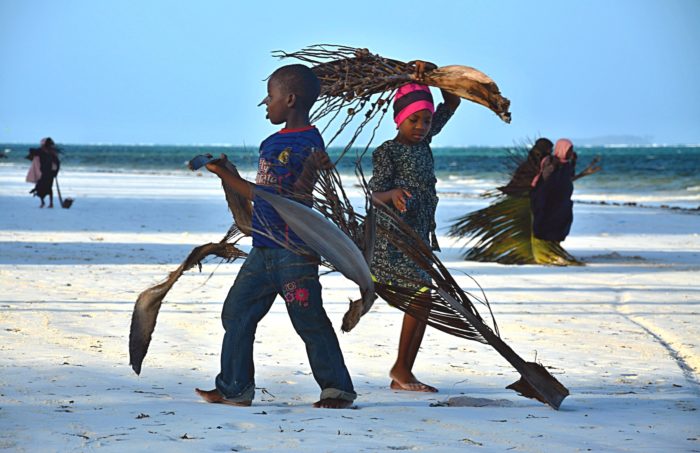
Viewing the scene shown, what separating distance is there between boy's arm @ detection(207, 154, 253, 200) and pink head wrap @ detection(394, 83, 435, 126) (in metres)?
1.17

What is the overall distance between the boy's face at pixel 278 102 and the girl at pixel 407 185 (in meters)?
0.79

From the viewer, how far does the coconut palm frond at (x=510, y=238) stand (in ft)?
41.1

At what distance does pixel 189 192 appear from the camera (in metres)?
32.2

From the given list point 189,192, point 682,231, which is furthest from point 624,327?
point 189,192

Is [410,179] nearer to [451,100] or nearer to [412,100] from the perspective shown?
[412,100]

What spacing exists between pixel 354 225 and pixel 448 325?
0.75 metres

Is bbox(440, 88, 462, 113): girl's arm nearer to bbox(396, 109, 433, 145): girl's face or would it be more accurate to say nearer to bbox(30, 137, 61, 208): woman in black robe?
bbox(396, 109, 433, 145): girl's face

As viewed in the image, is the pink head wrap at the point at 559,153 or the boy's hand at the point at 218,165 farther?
the pink head wrap at the point at 559,153

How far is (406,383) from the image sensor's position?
5219mm

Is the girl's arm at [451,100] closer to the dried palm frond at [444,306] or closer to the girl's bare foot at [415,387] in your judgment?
the dried palm frond at [444,306]

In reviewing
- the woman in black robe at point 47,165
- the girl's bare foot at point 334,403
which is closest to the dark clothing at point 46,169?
the woman in black robe at point 47,165

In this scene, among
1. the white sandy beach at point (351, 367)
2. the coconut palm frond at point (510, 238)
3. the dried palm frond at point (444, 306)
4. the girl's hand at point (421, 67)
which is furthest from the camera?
the coconut palm frond at point (510, 238)

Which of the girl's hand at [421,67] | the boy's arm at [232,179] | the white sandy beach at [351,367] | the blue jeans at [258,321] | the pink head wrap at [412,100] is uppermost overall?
the girl's hand at [421,67]

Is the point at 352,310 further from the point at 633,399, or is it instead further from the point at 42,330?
the point at 42,330
